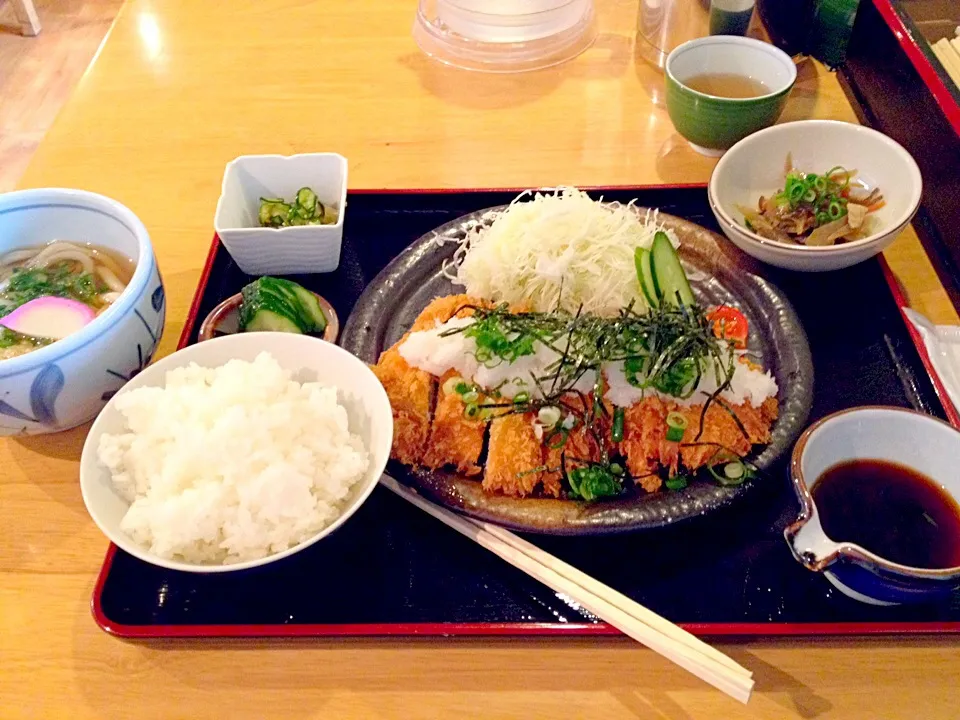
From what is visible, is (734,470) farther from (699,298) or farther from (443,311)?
(443,311)

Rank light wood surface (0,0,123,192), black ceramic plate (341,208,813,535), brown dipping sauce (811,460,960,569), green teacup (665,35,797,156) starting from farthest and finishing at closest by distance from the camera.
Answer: light wood surface (0,0,123,192) → green teacup (665,35,797,156) → black ceramic plate (341,208,813,535) → brown dipping sauce (811,460,960,569)

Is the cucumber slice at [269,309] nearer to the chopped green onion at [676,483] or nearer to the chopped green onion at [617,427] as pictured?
the chopped green onion at [617,427]

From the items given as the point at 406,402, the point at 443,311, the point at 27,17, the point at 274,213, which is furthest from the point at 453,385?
the point at 27,17

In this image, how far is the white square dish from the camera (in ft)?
5.66

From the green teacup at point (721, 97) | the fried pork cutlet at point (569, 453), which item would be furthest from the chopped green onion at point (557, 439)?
the green teacup at point (721, 97)

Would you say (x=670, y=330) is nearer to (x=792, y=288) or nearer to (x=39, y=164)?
(x=792, y=288)

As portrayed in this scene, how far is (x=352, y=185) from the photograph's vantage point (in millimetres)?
2098

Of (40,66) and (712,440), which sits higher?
(712,440)

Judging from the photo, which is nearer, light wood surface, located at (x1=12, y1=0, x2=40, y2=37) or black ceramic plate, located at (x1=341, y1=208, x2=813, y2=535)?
black ceramic plate, located at (x1=341, y1=208, x2=813, y2=535)

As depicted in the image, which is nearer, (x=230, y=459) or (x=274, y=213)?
(x=230, y=459)

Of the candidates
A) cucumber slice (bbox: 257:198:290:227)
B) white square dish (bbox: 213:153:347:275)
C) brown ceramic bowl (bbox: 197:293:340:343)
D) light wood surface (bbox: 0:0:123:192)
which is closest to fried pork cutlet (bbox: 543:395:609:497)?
brown ceramic bowl (bbox: 197:293:340:343)

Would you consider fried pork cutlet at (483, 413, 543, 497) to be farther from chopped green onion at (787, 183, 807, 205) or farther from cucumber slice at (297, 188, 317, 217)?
chopped green onion at (787, 183, 807, 205)

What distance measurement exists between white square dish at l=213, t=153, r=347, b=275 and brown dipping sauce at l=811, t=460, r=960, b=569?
1194 millimetres

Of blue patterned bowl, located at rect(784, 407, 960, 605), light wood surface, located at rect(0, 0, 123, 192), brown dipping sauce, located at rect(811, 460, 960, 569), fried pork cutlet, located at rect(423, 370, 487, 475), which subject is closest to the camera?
blue patterned bowl, located at rect(784, 407, 960, 605)
